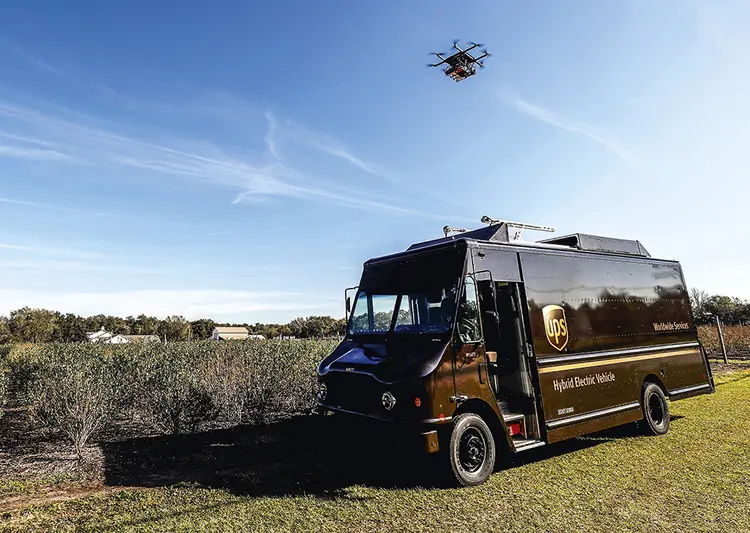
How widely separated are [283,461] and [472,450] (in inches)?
114

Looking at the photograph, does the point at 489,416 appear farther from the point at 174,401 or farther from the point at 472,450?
the point at 174,401

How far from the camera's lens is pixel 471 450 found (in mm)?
5609

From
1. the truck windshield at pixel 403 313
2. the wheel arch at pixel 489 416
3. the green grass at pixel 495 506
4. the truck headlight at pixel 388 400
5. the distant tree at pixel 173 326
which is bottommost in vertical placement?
the green grass at pixel 495 506

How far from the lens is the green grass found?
427 centimetres

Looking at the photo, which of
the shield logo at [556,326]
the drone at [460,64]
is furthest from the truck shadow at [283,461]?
the drone at [460,64]

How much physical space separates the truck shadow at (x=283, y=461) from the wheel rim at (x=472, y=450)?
1.22ft

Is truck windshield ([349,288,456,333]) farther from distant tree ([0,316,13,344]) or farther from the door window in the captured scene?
distant tree ([0,316,13,344])

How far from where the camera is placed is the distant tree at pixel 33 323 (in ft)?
160

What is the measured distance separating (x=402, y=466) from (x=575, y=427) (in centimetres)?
280

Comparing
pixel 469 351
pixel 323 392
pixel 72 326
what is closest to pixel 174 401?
pixel 323 392

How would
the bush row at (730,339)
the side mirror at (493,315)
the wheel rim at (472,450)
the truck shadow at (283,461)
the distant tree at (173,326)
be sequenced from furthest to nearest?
the distant tree at (173,326), the bush row at (730,339), the side mirror at (493,315), the wheel rim at (472,450), the truck shadow at (283,461)

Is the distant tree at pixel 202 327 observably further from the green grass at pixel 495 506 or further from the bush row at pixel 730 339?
the green grass at pixel 495 506

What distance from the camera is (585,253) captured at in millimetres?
7832

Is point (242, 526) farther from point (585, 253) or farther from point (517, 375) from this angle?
point (585, 253)
